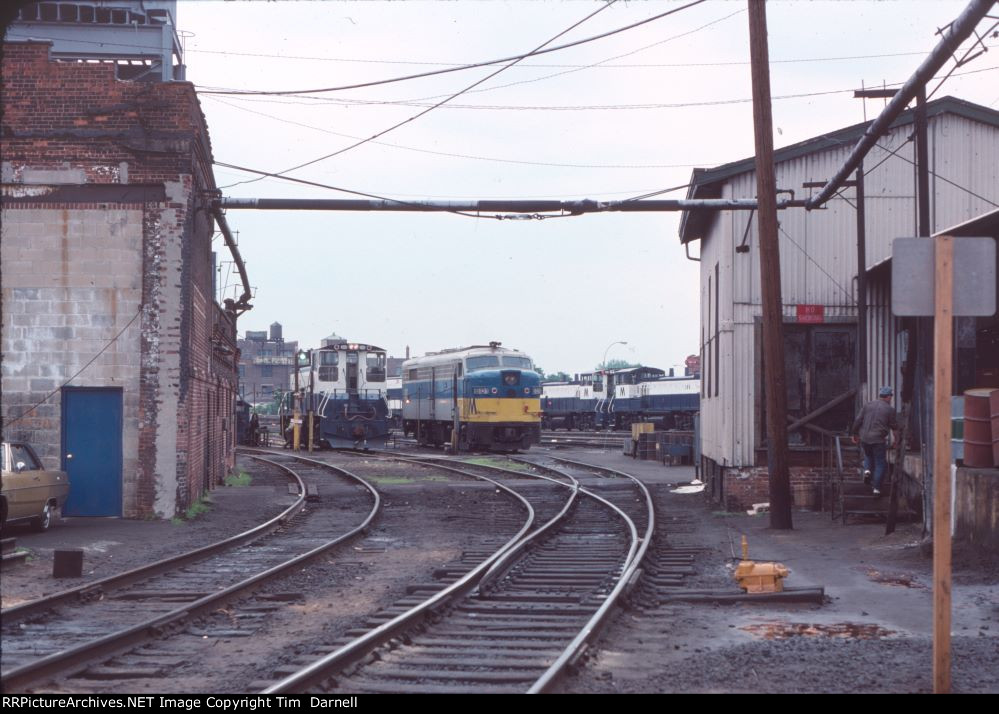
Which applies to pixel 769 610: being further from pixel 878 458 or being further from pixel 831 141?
pixel 831 141

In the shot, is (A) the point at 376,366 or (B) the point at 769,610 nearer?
(B) the point at 769,610

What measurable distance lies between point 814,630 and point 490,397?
105 ft

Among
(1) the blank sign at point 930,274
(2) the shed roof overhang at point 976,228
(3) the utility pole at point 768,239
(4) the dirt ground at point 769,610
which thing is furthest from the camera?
(3) the utility pole at point 768,239

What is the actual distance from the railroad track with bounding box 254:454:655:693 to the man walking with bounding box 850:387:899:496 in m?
3.87

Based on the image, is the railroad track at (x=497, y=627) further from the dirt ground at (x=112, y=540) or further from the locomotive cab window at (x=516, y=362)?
the locomotive cab window at (x=516, y=362)

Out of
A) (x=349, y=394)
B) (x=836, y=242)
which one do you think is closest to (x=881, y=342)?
(x=836, y=242)

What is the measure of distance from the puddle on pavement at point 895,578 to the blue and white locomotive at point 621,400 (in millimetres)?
48433

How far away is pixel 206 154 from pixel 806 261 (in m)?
11.3

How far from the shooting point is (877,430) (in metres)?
17.3

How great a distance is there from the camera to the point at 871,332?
2120cm

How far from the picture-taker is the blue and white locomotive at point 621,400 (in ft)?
204

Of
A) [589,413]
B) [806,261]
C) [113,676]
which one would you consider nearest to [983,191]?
[806,261]

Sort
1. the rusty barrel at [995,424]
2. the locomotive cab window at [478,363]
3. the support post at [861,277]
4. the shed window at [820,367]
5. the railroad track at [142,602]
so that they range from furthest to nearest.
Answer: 1. the locomotive cab window at [478,363]
2. the shed window at [820,367]
3. the support post at [861,277]
4. the rusty barrel at [995,424]
5. the railroad track at [142,602]

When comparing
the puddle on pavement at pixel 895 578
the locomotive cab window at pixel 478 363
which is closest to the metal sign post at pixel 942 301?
the puddle on pavement at pixel 895 578
